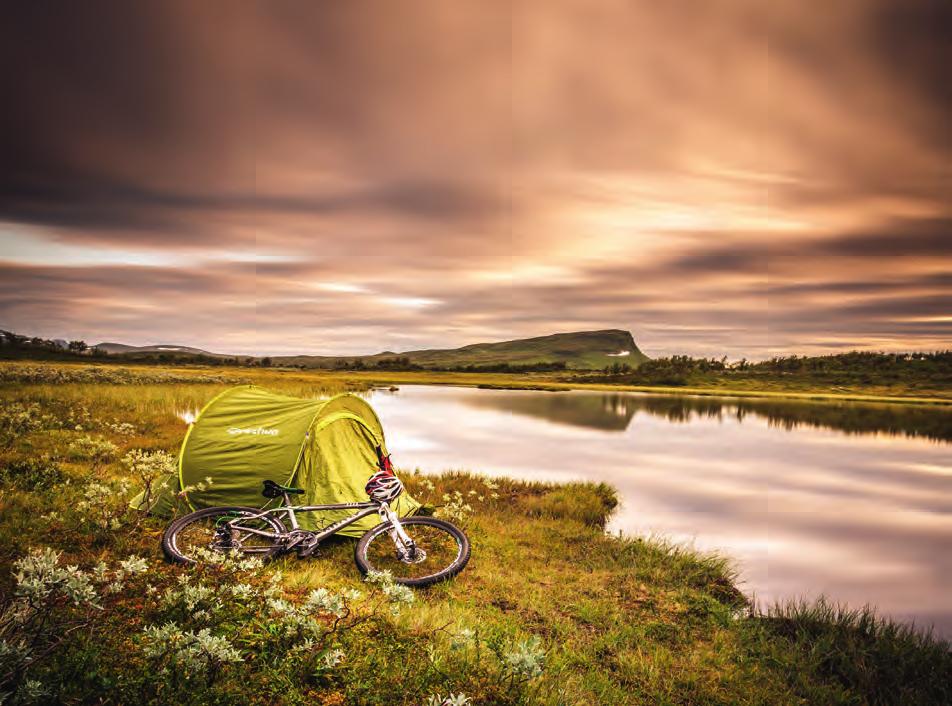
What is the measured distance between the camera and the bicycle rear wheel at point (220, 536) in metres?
8.35

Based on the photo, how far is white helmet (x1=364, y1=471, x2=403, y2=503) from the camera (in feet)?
28.2

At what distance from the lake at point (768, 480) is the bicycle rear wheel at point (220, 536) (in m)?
9.94

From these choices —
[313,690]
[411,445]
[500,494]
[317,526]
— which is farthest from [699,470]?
[313,690]

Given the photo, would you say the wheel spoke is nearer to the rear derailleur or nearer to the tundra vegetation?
the tundra vegetation

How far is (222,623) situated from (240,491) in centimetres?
632

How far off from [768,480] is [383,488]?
22.9 meters

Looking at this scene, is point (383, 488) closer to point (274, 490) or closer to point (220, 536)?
point (274, 490)

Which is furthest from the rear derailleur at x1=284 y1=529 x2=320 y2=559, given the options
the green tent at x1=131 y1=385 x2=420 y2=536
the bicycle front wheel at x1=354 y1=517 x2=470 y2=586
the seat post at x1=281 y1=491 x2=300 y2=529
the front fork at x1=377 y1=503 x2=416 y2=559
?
the front fork at x1=377 y1=503 x2=416 y2=559

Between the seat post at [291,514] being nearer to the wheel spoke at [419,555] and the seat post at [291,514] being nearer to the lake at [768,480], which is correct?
the wheel spoke at [419,555]

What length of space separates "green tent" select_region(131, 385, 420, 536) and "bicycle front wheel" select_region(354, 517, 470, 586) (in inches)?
40.4

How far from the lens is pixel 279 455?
11.0m

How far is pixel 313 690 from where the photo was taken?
4645mm

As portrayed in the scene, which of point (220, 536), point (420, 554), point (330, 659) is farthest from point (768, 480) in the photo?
point (330, 659)

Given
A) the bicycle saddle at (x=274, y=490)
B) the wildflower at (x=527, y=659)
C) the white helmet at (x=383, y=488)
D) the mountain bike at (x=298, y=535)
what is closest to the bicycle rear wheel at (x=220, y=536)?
the mountain bike at (x=298, y=535)
